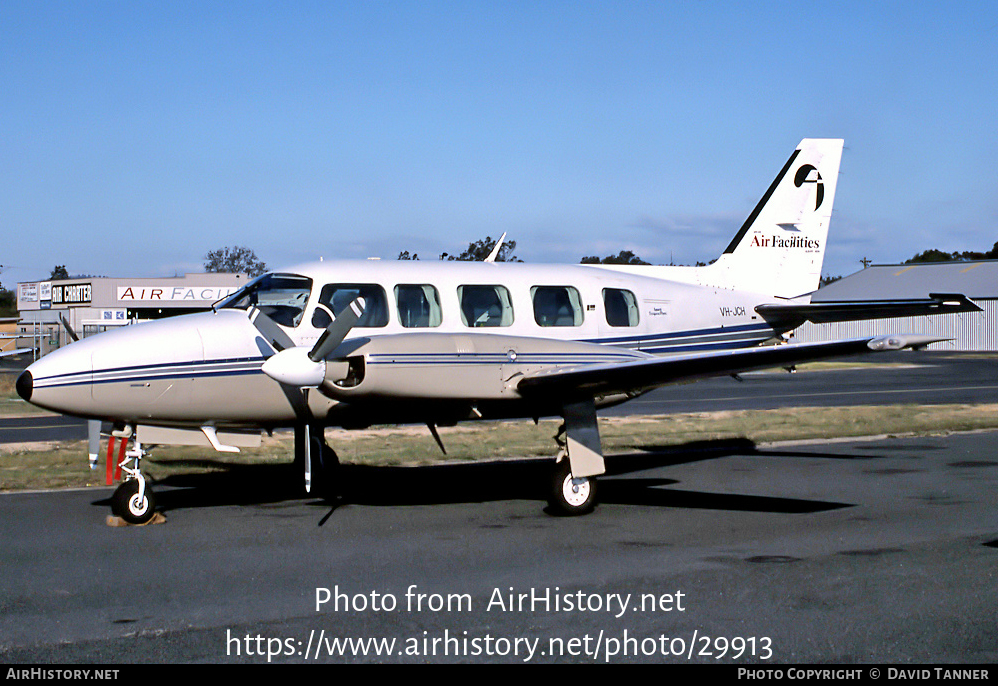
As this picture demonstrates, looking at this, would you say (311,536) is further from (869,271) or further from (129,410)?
(869,271)

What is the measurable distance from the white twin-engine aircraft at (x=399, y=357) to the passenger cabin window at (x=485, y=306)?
0.02 metres

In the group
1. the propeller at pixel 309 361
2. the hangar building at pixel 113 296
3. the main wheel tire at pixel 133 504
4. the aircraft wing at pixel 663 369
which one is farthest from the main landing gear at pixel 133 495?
the hangar building at pixel 113 296

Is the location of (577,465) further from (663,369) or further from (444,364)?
(444,364)

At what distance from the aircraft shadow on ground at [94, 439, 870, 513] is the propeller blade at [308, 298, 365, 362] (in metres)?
2.78

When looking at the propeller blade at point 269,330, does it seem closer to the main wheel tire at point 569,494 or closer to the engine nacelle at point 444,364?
the engine nacelle at point 444,364

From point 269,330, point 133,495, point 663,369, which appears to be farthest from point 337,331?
point 663,369

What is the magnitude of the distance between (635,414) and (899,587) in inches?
610

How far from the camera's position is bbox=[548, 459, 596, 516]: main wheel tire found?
10438 mm

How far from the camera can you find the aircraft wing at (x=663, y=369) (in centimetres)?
909

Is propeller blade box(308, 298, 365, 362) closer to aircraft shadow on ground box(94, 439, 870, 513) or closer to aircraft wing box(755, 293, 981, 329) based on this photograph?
aircraft shadow on ground box(94, 439, 870, 513)

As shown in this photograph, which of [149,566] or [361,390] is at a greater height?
[361,390]
